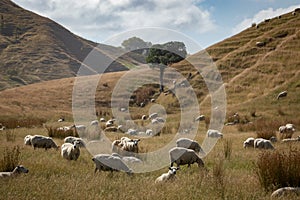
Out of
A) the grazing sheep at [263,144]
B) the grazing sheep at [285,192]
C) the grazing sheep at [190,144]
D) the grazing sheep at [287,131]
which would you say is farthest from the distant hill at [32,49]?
the grazing sheep at [285,192]

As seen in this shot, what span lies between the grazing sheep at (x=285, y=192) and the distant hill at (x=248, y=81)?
2278 centimetres

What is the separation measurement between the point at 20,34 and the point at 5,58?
90.1 feet

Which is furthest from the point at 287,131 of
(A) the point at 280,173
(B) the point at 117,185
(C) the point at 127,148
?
(B) the point at 117,185

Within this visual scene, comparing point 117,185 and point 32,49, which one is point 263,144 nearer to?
point 117,185

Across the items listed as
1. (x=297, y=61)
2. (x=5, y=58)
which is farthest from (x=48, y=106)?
(x=5, y=58)

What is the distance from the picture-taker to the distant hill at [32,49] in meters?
95.9

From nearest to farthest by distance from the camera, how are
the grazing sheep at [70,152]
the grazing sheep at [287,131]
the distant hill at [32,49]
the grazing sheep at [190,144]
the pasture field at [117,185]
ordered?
the pasture field at [117,185], the grazing sheep at [70,152], the grazing sheep at [190,144], the grazing sheep at [287,131], the distant hill at [32,49]

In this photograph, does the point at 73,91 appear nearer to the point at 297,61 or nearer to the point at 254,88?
the point at 254,88

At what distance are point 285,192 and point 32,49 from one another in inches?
4623

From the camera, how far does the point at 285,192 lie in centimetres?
683

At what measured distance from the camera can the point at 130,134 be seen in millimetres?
21875

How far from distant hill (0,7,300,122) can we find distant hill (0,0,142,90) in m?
30.8

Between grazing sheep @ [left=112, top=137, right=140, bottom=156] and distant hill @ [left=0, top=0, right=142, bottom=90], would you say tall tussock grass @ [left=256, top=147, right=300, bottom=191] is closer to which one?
grazing sheep @ [left=112, top=137, right=140, bottom=156]

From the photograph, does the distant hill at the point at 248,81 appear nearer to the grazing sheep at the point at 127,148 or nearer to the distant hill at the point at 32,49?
the grazing sheep at the point at 127,148
